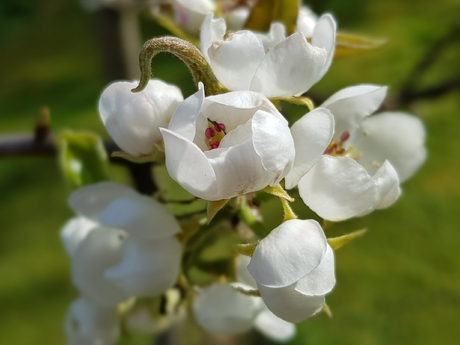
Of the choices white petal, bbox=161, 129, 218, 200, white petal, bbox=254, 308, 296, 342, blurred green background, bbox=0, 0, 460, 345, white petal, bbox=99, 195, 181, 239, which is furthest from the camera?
blurred green background, bbox=0, 0, 460, 345

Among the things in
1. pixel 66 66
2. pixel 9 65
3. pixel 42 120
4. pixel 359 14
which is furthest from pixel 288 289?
pixel 9 65

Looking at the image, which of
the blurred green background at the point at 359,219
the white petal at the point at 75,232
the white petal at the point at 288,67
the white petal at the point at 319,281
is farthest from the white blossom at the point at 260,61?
the blurred green background at the point at 359,219

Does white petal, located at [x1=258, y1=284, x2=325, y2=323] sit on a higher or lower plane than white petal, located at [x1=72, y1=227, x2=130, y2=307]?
higher

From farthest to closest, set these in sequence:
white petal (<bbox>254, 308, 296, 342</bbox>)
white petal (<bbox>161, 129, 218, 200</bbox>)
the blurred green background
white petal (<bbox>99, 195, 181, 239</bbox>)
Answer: the blurred green background
white petal (<bbox>254, 308, 296, 342</bbox>)
white petal (<bbox>99, 195, 181, 239</bbox>)
white petal (<bbox>161, 129, 218, 200</bbox>)

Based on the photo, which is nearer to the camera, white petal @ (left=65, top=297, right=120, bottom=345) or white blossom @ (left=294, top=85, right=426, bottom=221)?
white blossom @ (left=294, top=85, right=426, bottom=221)

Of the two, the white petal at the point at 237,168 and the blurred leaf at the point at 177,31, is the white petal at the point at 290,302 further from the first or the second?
the blurred leaf at the point at 177,31

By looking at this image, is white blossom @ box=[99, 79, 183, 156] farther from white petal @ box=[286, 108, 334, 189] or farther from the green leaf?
the green leaf

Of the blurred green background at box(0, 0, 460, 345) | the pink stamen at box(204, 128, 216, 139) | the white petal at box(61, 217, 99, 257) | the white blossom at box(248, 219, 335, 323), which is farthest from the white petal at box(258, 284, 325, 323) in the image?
the blurred green background at box(0, 0, 460, 345)
